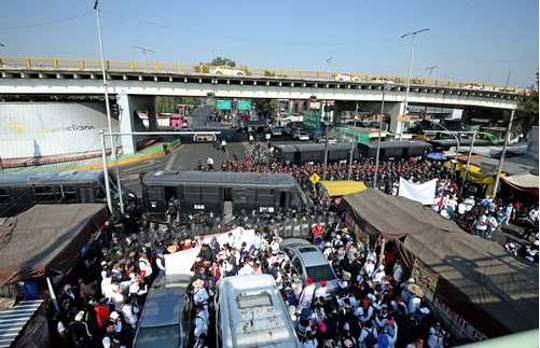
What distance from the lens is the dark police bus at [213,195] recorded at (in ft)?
45.1

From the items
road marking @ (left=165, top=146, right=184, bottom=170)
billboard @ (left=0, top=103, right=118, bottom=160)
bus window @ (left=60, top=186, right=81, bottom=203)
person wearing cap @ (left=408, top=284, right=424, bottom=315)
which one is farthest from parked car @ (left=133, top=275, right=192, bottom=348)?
billboard @ (left=0, top=103, right=118, bottom=160)

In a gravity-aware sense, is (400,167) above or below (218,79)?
below

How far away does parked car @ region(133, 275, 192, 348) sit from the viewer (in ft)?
20.2

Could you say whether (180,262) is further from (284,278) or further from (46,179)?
(46,179)

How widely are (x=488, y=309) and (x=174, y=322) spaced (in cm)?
677

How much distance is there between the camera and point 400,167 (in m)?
22.5

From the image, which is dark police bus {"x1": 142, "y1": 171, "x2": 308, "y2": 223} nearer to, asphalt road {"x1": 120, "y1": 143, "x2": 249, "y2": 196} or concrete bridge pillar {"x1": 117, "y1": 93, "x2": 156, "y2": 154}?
asphalt road {"x1": 120, "y1": 143, "x2": 249, "y2": 196}

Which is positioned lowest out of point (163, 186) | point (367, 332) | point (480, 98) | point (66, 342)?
point (66, 342)

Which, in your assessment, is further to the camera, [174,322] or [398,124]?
[398,124]

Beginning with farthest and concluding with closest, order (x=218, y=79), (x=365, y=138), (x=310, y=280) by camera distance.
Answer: (x=218, y=79) → (x=365, y=138) → (x=310, y=280)

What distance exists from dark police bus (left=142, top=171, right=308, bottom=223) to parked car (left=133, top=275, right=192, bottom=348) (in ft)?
20.2

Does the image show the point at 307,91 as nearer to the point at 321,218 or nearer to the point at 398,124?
the point at 398,124

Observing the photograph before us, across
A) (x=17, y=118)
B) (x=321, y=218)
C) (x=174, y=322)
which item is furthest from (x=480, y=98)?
(x=17, y=118)

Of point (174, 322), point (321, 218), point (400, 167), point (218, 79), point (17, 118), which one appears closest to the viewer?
point (174, 322)
